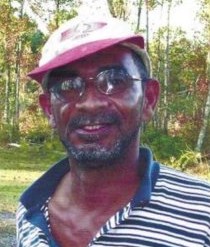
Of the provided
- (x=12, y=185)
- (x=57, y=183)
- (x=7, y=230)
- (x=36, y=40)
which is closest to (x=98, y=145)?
→ (x=57, y=183)

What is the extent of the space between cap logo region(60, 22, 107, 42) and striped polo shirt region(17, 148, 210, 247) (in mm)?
450

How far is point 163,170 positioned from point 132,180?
0.33ft

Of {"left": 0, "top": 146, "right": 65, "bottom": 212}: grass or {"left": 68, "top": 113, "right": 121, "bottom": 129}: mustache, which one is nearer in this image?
{"left": 68, "top": 113, "right": 121, "bottom": 129}: mustache

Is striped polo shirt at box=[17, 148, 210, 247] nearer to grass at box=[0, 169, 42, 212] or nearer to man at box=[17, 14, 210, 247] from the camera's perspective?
man at box=[17, 14, 210, 247]

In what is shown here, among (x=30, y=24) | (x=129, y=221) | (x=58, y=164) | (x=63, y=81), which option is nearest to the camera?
(x=129, y=221)

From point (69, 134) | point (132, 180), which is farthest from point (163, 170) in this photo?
point (69, 134)

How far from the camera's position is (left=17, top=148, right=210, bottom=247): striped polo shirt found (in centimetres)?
207

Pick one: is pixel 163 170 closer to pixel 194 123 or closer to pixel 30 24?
pixel 194 123

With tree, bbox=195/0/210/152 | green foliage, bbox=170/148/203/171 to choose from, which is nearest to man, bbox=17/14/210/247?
green foliage, bbox=170/148/203/171

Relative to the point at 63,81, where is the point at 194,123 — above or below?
below

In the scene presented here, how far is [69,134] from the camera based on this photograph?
2.25 m

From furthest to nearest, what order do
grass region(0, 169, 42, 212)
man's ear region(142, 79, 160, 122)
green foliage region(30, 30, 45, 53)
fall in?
1. green foliage region(30, 30, 45, 53)
2. grass region(0, 169, 42, 212)
3. man's ear region(142, 79, 160, 122)

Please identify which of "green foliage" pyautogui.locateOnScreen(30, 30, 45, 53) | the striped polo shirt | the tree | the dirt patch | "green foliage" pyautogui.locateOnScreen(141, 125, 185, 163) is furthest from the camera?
"green foliage" pyautogui.locateOnScreen(30, 30, 45, 53)

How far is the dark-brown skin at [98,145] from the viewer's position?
2195mm
